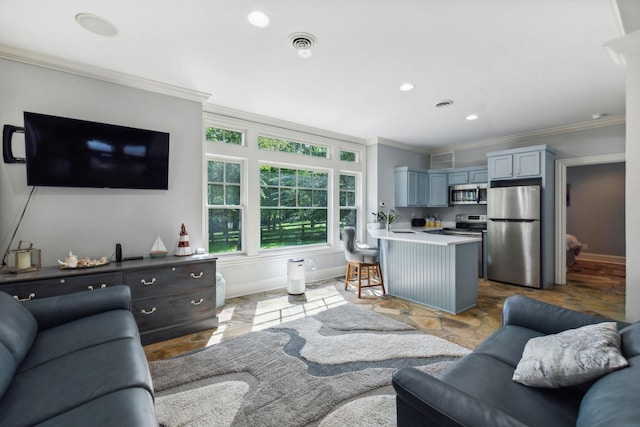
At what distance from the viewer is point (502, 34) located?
2234 millimetres

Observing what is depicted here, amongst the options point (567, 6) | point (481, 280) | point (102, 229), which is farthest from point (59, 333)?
point (481, 280)

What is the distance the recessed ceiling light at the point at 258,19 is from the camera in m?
2.01

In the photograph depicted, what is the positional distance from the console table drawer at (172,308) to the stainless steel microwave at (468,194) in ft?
17.0

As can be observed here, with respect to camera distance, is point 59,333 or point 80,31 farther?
point 80,31

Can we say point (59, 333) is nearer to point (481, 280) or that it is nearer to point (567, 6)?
point (567, 6)

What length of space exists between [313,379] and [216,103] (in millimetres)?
3470

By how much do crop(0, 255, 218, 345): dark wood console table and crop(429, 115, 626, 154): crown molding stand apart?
561cm

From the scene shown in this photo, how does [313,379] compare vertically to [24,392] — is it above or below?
below

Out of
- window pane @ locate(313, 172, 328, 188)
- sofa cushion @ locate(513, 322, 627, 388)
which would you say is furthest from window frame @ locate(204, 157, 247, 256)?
sofa cushion @ locate(513, 322, 627, 388)

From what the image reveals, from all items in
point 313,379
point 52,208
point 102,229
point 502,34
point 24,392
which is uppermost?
point 502,34

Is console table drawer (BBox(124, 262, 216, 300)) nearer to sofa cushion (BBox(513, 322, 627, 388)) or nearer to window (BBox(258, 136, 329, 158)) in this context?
window (BBox(258, 136, 329, 158))

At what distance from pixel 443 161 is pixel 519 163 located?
1.87 m

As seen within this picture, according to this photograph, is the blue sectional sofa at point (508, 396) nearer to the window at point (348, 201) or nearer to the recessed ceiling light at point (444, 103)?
the recessed ceiling light at point (444, 103)

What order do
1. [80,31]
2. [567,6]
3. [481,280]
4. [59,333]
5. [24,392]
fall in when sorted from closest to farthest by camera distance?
[24,392]
[59,333]
[567,6]
[80,31]
[481,280]
